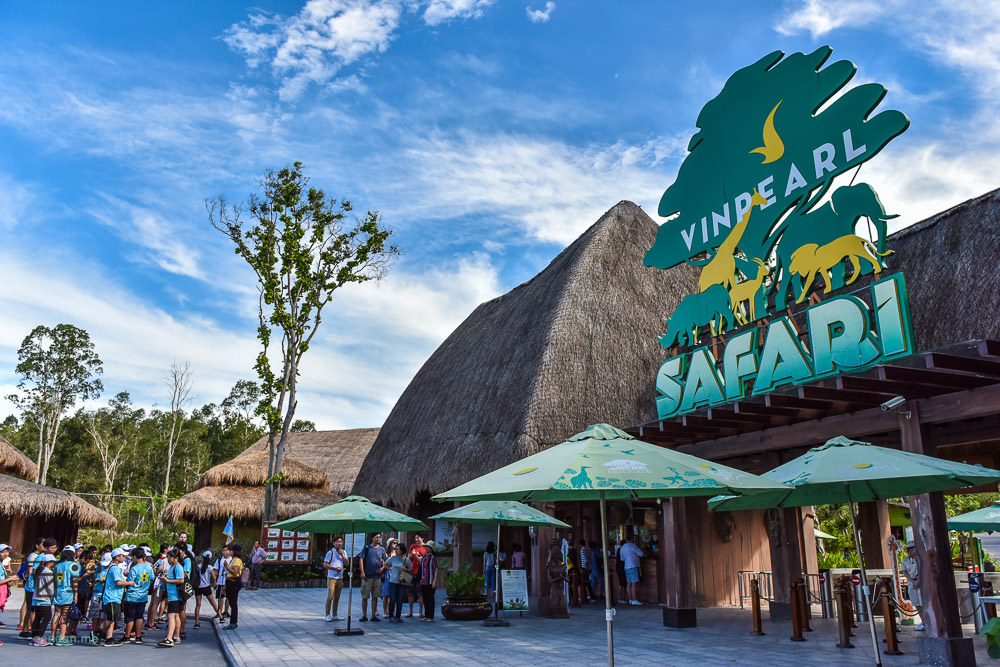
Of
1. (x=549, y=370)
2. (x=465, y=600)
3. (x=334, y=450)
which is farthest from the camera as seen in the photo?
(x=334, y=450)

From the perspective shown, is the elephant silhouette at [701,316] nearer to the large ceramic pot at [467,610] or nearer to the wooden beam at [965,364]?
the wooden beam at [965,364]

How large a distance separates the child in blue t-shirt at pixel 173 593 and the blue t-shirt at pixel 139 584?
0.29 meters

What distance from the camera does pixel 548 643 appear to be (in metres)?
9.92

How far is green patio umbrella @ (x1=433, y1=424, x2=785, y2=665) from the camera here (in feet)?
15.8

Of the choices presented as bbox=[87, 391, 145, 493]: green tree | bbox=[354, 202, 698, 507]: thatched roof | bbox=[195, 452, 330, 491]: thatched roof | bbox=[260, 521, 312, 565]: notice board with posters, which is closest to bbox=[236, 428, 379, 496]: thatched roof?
bbox=[195, 452, 330, 491]: thatched roof

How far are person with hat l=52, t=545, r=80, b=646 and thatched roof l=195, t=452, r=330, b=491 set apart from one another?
16395 millimetres

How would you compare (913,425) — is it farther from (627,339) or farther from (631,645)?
(627,339)

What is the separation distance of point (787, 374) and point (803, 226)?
8.37 feet

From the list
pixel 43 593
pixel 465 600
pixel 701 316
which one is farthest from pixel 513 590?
pixel 43 593

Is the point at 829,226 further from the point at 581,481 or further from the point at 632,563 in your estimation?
the point at 632,563

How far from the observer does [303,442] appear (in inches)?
1457

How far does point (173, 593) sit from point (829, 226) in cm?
1157

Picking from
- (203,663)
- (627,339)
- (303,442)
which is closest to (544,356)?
(627,339)

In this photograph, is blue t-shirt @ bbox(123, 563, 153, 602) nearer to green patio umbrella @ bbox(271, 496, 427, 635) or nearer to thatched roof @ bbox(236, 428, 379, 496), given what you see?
green patio umbrella @ bbox(271, 496, 427, 635)
